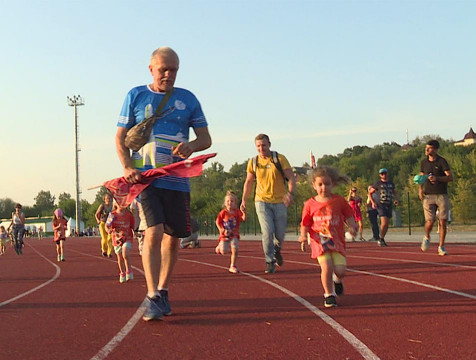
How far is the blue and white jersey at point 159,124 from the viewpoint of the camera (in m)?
4.98

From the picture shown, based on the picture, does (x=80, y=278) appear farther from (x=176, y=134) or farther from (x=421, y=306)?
(x=421, y=306)

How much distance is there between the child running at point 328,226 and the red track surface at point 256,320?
12.0 inches

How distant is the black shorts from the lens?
490 centimetres

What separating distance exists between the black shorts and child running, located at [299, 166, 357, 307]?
4.75 feet

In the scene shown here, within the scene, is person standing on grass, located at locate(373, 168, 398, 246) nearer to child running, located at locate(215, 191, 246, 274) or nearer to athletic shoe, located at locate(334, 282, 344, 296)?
child running, located at locate(215, 191, 246, 274)

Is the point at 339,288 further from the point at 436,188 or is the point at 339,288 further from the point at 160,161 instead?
the point at 436,188

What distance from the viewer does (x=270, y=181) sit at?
352 inches

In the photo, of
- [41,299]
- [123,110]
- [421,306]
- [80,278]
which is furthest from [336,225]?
[80,278]

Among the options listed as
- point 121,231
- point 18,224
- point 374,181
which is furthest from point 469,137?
point 121,231

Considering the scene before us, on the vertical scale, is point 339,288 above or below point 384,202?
below

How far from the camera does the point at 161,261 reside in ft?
16.8

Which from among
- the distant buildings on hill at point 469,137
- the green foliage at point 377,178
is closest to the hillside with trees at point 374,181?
the green foliage at point 377,178

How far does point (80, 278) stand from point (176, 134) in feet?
18.3

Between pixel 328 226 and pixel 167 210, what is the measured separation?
1.77 m
